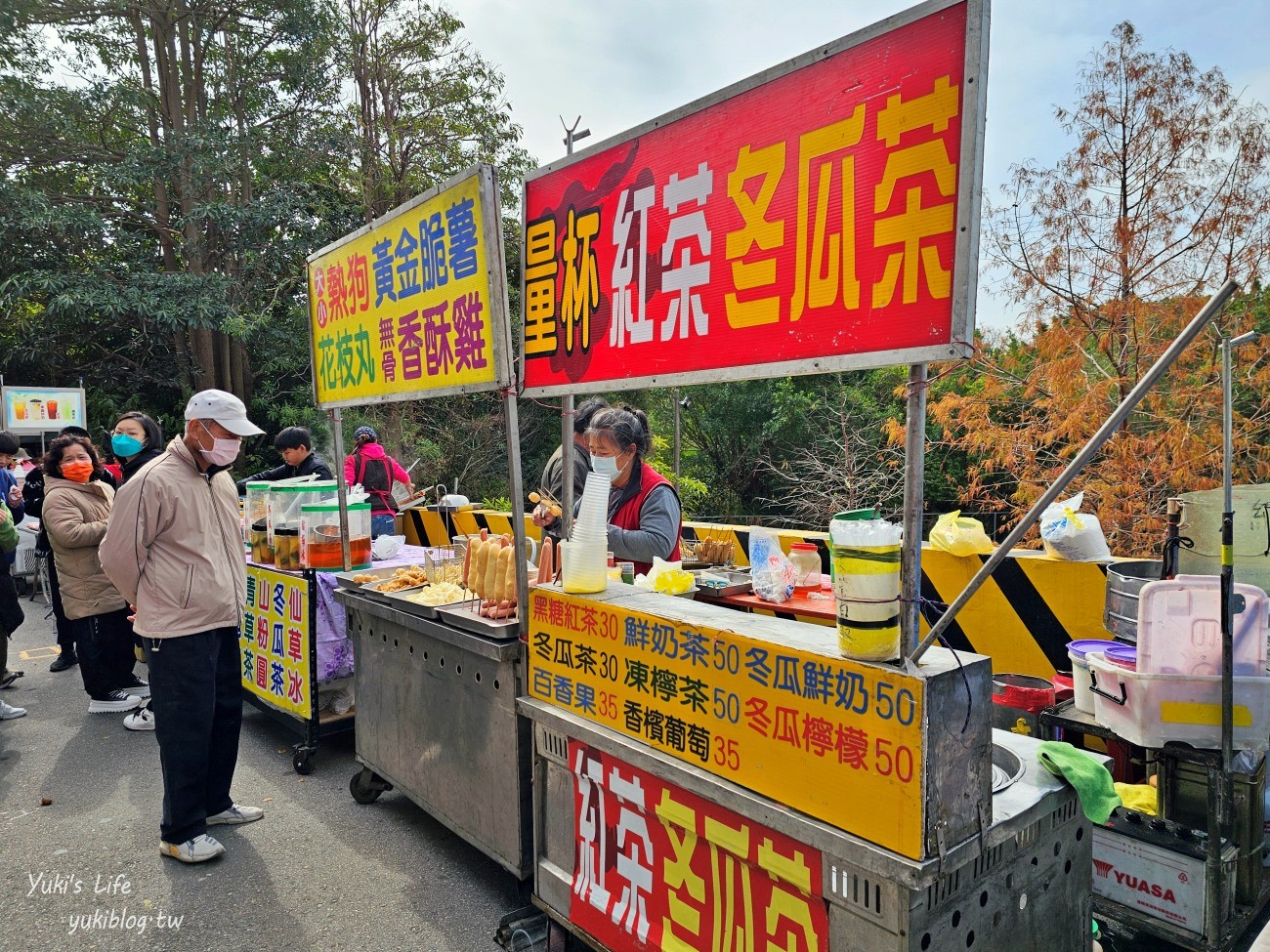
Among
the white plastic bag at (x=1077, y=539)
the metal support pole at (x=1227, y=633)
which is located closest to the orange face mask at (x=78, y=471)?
the white plastic bag at (x=1077, y=539)

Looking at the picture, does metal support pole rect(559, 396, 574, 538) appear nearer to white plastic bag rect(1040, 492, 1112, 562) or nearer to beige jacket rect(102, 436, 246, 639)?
beige jacket rect(102, 436, 246, 639)

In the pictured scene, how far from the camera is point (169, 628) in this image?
319 centimetres

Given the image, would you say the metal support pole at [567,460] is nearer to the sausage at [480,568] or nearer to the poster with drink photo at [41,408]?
the sausage at [480,568]

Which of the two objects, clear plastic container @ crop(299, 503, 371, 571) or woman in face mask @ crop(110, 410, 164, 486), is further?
woman in face mask @ crop(110, 410, 164, 486)

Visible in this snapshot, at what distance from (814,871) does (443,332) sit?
243 cm

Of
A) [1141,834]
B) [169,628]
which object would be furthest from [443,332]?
[1141,834]

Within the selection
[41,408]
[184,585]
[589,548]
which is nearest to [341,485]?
[184,585]

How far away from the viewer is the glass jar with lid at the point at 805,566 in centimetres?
388

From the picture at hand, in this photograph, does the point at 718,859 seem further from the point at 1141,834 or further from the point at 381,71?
the point at 381,71

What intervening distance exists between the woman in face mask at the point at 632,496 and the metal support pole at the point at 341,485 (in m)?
1.39

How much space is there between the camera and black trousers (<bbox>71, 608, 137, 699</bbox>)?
5242 millimetres

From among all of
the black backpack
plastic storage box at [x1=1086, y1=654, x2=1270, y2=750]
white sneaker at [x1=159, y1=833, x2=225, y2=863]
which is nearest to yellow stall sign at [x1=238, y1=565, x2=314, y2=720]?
white sneaker at [x1=159, y1=833, x2=225, y2=863]

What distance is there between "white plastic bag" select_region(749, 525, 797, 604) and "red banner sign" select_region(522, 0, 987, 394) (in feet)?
5.32

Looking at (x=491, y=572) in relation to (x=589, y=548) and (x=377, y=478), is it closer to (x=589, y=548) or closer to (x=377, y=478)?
(x=589, y=548)
